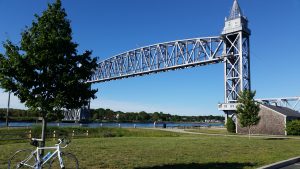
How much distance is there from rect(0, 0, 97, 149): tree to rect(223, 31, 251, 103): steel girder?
2356 inches

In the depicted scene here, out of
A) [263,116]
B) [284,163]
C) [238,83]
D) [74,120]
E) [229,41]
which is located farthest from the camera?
[74,120]

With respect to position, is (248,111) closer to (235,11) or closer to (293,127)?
(293,127)

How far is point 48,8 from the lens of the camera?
11.9 meters

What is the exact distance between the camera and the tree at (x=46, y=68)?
10984 mm

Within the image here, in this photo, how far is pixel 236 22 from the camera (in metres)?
74.0

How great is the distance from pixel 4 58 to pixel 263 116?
5200 centimetres

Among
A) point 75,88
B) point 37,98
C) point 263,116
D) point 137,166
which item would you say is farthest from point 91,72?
point 263,116

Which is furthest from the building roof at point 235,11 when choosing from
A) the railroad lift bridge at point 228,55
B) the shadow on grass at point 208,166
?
the shadow on grass at point 208,166

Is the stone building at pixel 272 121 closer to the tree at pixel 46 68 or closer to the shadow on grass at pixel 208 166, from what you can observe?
the shadow on grass at pixel 208 166

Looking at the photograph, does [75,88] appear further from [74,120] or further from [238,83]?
[74,120]

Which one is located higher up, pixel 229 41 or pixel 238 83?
pixel 229 41

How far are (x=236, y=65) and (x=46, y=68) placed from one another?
64.3 meters

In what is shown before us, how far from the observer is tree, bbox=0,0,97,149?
10984mm

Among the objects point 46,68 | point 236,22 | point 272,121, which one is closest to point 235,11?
point 236,22
